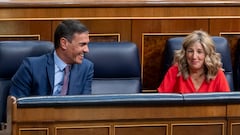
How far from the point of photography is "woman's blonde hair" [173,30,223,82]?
3.73 meters

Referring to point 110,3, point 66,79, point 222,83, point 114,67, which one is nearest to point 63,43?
point 66,79

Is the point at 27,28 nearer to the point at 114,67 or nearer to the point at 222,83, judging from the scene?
the point at 114,67

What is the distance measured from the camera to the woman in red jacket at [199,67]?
3729 mm

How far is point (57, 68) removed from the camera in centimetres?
349

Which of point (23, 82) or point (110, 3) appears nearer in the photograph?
point (23, 82)

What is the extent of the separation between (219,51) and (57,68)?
1120 mm

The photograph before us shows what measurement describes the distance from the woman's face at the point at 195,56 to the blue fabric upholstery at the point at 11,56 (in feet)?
2.53

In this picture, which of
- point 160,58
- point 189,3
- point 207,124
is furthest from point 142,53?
point 207,124

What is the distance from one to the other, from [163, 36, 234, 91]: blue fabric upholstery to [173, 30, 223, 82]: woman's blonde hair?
0.25m

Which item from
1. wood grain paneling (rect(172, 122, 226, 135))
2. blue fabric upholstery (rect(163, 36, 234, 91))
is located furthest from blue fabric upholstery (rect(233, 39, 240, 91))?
wood grain paneling (rect(172, 122, 226, 135))

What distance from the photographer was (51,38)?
4.16 meters

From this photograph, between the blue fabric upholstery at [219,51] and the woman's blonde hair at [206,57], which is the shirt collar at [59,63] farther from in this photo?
the blue fabric upholstery at [219,51]

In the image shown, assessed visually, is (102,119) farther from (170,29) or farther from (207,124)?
(170,29)

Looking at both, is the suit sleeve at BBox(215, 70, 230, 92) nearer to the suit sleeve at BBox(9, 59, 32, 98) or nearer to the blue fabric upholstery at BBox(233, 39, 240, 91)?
the blue fabric upholstery at BBox(233, 39, 240, 91)
